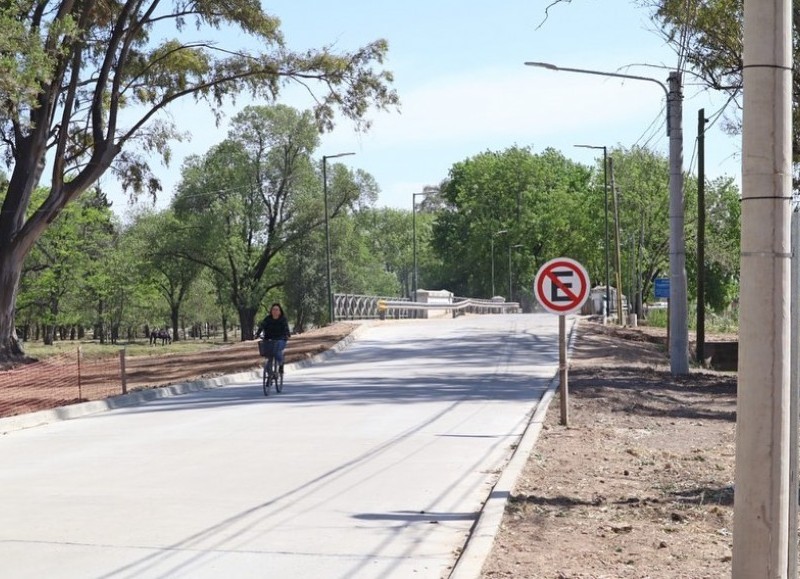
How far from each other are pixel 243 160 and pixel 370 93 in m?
40.2

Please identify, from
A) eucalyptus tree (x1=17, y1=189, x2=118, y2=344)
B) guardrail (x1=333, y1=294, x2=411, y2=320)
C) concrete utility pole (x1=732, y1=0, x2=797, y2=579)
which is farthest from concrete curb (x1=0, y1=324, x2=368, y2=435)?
eucalyptus tree (x1=17, y1=189, x2=118, y2=344)

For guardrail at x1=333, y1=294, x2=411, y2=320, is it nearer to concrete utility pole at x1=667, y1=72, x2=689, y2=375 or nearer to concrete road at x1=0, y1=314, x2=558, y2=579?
concrete utility pole at x1=667, y1=72, x2=689, y2=375

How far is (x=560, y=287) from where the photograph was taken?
14984 mm

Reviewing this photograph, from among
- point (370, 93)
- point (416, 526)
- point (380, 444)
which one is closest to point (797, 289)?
point (416, 526)

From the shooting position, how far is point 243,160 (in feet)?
235

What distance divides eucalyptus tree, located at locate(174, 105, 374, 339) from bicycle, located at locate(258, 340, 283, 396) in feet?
161

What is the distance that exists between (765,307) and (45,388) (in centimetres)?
1926

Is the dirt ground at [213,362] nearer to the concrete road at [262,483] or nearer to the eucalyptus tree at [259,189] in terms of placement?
the concrete road at [262,483]

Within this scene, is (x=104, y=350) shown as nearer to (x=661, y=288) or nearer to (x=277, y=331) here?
(x=661, y=288)

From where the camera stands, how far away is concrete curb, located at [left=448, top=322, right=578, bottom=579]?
273 inches

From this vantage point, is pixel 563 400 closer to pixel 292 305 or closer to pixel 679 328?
pixel 679 328

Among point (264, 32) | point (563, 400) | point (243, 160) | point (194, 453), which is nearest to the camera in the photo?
point (194, 453)

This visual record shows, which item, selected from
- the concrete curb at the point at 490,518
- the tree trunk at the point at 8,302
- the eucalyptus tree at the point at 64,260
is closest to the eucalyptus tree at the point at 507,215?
the eucalyptus tree at the point at 64,260

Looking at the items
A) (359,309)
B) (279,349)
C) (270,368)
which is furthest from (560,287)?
(359,309)
